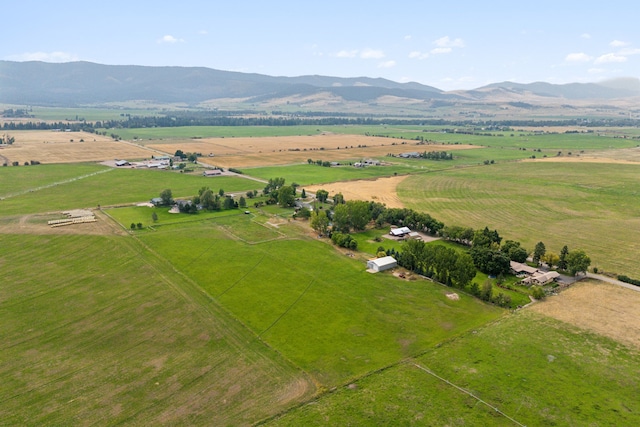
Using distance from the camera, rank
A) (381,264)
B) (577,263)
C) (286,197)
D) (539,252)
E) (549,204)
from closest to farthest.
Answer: (577,263) < (381,264) < (539,252) < (286,197) < (549,204)

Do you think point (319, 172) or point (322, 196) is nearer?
point (322, 196)

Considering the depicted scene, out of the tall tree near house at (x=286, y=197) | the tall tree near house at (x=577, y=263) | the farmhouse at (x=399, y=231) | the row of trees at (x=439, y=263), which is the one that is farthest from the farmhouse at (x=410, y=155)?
the tall tree near house at (x=577, y=263)

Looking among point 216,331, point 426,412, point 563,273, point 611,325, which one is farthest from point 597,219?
point 216,331

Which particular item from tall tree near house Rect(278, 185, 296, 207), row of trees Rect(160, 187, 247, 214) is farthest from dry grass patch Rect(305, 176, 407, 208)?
row of trees Rect(160, 187, 247, 214)

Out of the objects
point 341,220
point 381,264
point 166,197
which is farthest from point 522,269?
point 166,197

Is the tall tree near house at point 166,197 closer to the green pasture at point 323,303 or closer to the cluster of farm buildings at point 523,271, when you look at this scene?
the green pasture at point 323,303

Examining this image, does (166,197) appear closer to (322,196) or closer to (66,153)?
(322,196)

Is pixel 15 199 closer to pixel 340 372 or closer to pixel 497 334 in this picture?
pixel 340 372
